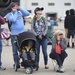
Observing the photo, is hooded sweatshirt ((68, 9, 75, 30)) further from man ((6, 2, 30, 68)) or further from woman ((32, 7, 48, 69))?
man ((6, 2, 30, 68))

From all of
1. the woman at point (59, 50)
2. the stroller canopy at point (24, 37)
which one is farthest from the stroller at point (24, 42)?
the woman at point (59, 50)

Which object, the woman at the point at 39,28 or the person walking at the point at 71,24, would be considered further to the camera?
the person walking at the point at 71,24

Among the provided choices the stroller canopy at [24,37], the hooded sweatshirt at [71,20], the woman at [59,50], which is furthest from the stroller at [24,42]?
the hooded sweatshirt at [71,20]

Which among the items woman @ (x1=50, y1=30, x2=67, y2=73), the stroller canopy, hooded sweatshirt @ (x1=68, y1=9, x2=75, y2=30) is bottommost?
woman @ (x1=50, y1=30, x2=67, y2=73)

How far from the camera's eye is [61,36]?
966cm

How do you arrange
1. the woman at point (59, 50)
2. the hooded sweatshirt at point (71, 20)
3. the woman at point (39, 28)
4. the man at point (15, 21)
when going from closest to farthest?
the man at point (15, 21) < the woman at point (59, 50) < the woman at point (39, 28) < the hooded sweatshirt at point (71, 20)

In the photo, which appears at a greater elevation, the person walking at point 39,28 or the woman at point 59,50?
the person walking at point 39,28

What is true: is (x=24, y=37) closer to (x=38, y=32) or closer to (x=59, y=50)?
(x=38, y=32)

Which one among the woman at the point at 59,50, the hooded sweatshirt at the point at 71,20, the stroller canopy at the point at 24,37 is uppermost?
the hooded sweatshirt at the point at 71,20

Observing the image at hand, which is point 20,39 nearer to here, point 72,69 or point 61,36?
point 61,36

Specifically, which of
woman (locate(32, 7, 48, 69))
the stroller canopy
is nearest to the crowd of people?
woman (locate(32, 7, 48, 69))

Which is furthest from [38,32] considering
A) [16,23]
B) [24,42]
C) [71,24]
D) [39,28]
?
[71,24]

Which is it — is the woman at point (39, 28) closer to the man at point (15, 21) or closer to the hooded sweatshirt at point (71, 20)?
the man at point (15, 21)

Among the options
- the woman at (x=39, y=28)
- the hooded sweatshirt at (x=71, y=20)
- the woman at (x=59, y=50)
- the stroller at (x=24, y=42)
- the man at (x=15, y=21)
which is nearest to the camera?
the stroller at (x=24, y=42)
